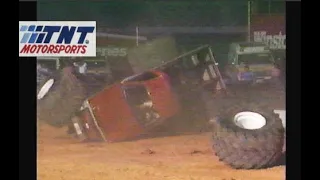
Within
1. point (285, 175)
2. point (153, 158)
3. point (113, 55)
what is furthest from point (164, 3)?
point (285, 175)

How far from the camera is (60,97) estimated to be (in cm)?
470

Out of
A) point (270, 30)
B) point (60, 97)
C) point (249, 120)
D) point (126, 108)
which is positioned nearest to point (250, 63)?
point (270, 30)

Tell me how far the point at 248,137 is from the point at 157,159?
732mm

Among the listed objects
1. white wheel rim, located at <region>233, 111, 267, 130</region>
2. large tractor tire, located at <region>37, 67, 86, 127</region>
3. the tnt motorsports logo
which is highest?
the tnt motorsports logo

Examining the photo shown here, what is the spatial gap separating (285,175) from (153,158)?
105 centimetres

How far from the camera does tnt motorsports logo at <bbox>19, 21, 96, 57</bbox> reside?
4.67m

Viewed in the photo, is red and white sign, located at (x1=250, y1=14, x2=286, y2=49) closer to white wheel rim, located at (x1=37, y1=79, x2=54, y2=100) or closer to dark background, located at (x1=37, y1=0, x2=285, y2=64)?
dark background, located at (x1=37, y1=0, x2=285, y2=64)

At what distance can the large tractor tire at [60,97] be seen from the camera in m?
4.69

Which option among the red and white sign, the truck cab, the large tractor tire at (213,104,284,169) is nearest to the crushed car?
Answer: the large tractor tire at (213,104,284,169)

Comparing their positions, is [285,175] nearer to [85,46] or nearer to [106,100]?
[106,100]

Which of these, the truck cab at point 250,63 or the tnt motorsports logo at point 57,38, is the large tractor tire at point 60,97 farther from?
the truck cab at point 250,63

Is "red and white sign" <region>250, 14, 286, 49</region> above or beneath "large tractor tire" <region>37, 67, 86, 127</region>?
above

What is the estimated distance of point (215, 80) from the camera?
4688 mm

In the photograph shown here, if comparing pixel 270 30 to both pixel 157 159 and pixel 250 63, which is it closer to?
pixel 250 63
